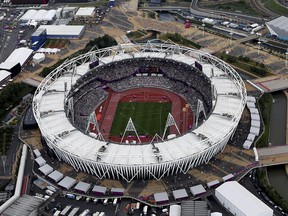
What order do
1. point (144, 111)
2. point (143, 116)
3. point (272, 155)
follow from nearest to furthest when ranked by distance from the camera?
1. point (272, 155)
2. point (143, 116)
3. point (144, 111)

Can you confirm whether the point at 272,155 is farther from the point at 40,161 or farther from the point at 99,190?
the point at 40,161

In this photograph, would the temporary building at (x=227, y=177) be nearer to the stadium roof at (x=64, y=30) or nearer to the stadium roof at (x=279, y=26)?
the stadium roof at (x=279, y=26)

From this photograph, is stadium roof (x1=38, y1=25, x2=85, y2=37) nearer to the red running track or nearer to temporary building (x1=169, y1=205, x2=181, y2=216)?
the red running track

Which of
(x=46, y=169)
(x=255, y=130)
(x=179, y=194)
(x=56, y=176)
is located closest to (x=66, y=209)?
(x=56, y=176)

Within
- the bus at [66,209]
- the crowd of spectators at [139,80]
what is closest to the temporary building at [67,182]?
the bus at [66,209]

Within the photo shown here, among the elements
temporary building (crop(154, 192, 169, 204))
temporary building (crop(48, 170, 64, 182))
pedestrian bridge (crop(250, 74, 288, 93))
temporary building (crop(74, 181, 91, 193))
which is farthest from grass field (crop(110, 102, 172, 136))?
pedestrian bridge (crop(250, 74, 288, 93))
